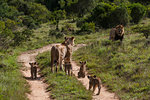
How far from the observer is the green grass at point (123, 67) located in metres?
8.09

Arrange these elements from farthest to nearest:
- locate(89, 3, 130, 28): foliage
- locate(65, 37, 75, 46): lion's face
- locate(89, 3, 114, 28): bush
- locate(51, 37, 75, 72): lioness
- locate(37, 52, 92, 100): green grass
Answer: locate(89, 3, 114, 28): bush
locate(89, 3, 130, 28): foliage
locate(65, 37, 75, 46): lion's face
locate(51, 37, 75, 72): lioness
locate(37, 52, 92, 100): green grass

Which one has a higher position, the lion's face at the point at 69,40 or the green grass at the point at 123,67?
the lion's face at the point at 69,40

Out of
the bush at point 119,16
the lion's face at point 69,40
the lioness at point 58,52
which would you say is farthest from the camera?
the bush at point 119,16

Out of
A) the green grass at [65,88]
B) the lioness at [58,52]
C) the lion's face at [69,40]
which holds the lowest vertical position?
the green grass at [65,88]

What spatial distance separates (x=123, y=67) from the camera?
1064 centimetres

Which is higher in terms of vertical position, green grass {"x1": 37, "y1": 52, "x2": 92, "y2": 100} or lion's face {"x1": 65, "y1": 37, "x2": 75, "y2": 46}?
lion's face {"x1": 65, "y1": 37, "x2": 75, "y2": 46}

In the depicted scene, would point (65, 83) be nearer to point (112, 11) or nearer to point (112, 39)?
point (112, 39)

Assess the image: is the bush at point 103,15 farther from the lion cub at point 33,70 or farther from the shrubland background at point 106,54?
the lion cub at point 33,70

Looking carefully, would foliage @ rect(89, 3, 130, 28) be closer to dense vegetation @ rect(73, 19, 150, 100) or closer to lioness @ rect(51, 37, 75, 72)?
dense vegetation @ rect(73, 19, 150, 100)

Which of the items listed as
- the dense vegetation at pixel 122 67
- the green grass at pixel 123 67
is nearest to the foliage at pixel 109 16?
the dense vegetation at pixel 122 67

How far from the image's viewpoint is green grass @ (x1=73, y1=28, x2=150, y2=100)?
8.09m

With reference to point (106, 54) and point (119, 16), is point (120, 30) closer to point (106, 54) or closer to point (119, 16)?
point (106, 54)

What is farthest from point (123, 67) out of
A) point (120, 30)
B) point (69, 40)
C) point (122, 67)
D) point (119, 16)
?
point (119, 16)

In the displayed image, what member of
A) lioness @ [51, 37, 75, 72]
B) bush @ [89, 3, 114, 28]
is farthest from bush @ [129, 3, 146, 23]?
lioness @ [51, 37, 75, 72]
